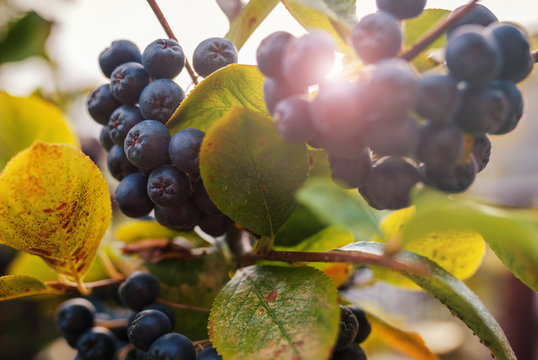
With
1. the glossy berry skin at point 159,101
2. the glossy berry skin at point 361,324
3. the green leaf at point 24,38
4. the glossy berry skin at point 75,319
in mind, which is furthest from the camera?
the green leaf at point 24,38

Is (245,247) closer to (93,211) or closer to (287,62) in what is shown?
(93,211)

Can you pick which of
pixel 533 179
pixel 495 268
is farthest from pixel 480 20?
pixel 533 179

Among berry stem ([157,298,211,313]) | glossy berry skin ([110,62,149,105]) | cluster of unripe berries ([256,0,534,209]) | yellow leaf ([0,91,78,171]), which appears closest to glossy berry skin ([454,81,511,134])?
cluster of unripe berries ([256,0,534,209])

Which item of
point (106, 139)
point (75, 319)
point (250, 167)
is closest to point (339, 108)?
point (250, 167)

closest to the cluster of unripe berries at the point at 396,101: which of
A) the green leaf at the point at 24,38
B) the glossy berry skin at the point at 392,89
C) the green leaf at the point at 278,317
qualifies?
the glossy berry skin at the point at 392,89

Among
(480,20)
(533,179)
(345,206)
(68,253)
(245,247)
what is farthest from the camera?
(533,179)

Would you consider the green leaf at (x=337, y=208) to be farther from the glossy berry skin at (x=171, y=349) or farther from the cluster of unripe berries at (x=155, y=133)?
the glossy berry skin at (x=171, y=349)

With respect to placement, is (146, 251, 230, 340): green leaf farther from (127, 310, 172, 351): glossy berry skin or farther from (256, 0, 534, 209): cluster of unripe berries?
(256, 0, 534, 209): cluster of unripe berries
